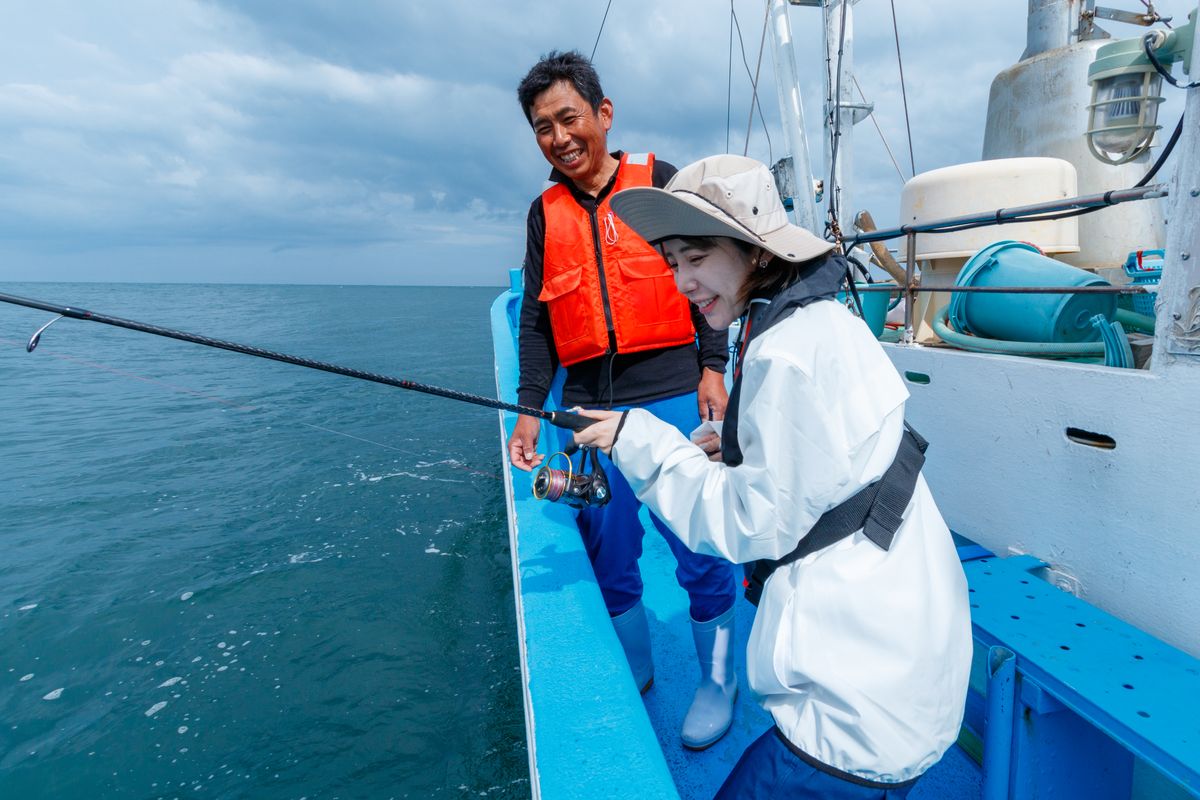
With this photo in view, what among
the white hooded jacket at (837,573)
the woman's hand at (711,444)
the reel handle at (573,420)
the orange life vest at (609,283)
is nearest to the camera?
the white hooded jacket at (837,573)

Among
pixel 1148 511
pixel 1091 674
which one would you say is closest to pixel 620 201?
pixel 1091 674

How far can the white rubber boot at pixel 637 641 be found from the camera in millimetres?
2727

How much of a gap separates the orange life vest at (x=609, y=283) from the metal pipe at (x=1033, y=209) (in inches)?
60.3

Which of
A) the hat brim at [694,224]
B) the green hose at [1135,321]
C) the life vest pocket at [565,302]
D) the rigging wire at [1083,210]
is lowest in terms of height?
the green hose at [1135,321]

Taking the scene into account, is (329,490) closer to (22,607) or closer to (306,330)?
(22,607)

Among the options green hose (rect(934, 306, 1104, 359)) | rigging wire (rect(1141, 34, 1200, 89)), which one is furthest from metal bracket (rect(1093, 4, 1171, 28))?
green hose (rect(934, 306, 1104, 359))

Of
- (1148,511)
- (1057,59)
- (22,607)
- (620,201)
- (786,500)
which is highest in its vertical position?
(1057,59)

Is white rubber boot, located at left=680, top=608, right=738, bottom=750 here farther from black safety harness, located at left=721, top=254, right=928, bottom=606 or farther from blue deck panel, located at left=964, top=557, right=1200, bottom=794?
black safety harness, located at left=721, top=254, right=928, bottom=606

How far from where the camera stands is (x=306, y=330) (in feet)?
Result: 84.5

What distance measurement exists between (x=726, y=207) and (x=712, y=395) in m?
1.28

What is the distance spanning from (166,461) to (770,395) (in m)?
9.97

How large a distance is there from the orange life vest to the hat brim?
3.29 feet

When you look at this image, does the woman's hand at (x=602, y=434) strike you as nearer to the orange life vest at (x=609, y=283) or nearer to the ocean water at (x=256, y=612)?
the orange life vest at (x=609, y=283)

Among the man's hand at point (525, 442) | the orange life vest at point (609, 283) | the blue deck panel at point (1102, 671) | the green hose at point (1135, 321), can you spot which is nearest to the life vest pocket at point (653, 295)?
the orange life vest at point (609, 283)
